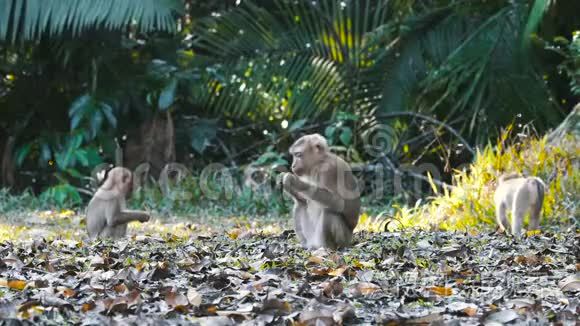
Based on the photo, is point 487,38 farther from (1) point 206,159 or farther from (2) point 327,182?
(2) point 327,182

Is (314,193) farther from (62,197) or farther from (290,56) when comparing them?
(290,56)

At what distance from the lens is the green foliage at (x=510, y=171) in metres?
7.36

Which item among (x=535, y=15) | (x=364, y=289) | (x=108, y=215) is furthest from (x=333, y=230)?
(x=535, y=15)

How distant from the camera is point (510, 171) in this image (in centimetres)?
785

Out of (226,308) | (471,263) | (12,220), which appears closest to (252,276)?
(226,308)

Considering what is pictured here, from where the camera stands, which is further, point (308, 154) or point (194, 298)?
point (308, 154)

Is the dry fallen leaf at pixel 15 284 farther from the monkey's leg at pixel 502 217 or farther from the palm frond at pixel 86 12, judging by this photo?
the palm frond at pixel 86 12

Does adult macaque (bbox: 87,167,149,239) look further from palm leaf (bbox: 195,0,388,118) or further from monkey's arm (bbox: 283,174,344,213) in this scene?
palm leaf (bbox: 195,0,388,118)

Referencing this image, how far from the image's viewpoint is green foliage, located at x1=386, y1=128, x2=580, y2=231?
7355mm

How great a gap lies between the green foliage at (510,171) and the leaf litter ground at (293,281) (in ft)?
3.41

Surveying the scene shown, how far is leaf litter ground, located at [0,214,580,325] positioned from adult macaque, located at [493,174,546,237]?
0.91 feet

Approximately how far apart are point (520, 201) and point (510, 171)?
4.44ft

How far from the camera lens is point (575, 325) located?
Result: 10.5 ft

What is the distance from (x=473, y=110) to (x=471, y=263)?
6.42 metres
